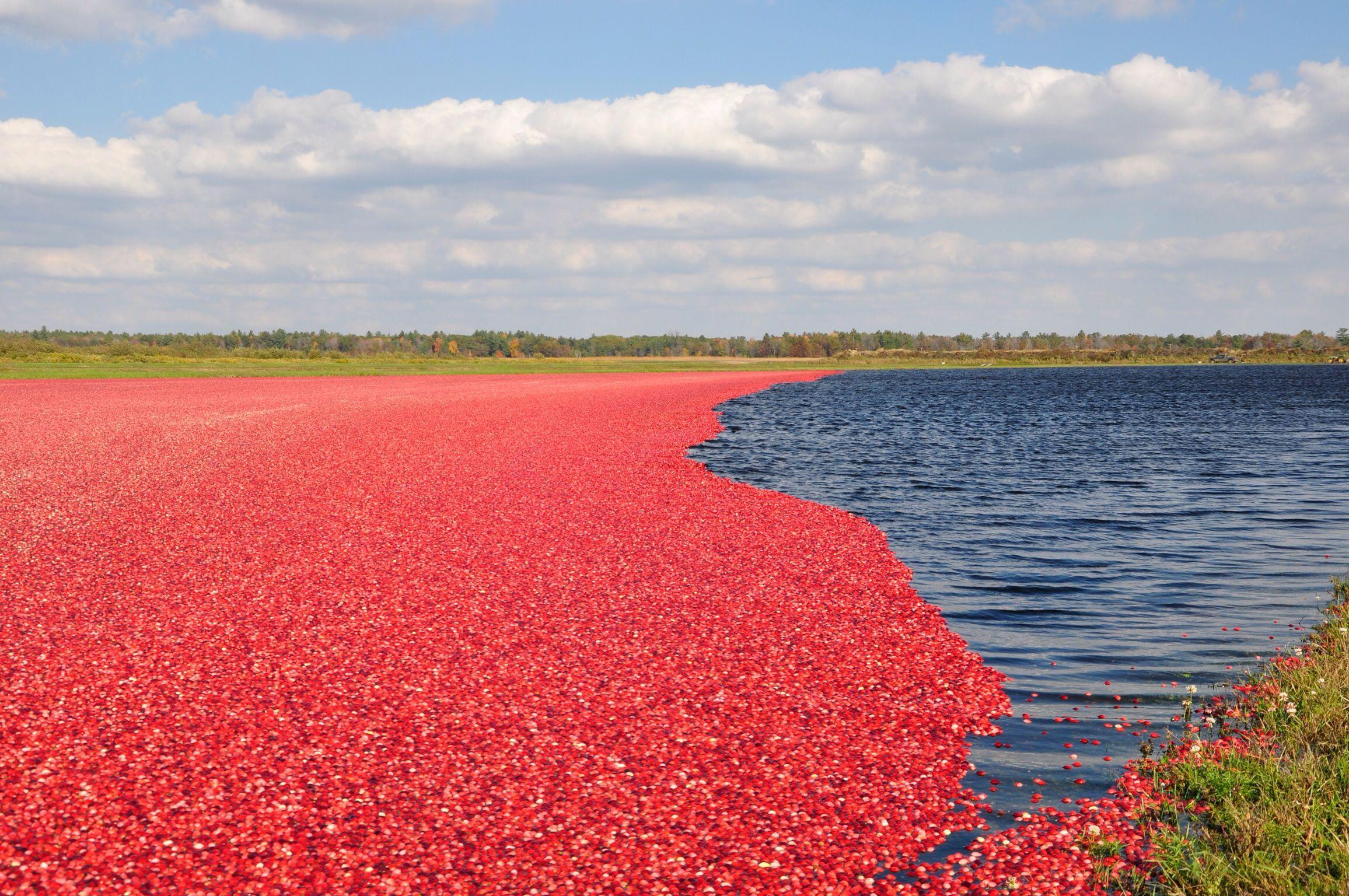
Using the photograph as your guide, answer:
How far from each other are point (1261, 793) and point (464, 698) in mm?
7437

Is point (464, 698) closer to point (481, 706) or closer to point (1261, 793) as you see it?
point (481, 706)

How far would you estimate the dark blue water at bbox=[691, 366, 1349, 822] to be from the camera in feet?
34.1

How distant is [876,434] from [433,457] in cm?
2571

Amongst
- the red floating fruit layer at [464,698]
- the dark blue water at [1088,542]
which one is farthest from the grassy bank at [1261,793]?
the red floating fruit layer at [464,698]

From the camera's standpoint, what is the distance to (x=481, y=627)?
12.4 meters

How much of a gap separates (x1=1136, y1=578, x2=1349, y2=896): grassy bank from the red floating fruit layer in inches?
67.4

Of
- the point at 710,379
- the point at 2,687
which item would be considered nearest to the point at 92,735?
the point at 2,687

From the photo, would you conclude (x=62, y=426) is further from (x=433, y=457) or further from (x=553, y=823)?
(x=553, y=823)

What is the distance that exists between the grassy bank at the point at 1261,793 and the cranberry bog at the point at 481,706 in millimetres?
505

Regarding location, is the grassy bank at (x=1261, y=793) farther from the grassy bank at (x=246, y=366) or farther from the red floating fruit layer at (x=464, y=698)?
the grassy bank at (x=246, y=366)

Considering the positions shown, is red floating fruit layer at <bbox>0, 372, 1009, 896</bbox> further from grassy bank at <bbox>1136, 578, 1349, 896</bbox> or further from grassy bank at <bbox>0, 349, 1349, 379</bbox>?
grassy bank at <bbox>0, 349, 1349, 379</bbox>

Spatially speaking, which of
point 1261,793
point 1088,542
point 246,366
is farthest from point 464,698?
point 246,366

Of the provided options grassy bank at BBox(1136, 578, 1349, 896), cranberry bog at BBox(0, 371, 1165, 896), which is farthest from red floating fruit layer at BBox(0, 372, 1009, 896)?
grassy bank at BBox(1136, 578, 1349, 896)

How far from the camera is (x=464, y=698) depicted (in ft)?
32.6
